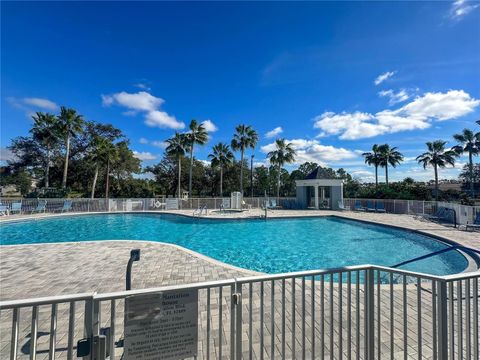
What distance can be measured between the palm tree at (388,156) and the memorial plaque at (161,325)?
1145 inches

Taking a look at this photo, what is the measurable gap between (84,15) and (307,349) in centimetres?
1201

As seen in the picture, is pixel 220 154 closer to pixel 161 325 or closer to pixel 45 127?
pixel 45 127

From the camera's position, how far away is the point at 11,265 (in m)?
5.07

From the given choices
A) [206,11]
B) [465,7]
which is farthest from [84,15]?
[465,7]

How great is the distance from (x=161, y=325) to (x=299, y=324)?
6.57 feet

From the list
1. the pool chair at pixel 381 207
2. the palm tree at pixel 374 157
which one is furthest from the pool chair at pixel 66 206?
the palm tree at pixel 374 157

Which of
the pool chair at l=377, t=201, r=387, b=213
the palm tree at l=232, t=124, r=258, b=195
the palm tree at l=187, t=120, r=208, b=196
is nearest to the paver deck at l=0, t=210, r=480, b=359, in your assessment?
the pool chair at l=377, t=201, r=387, b=213

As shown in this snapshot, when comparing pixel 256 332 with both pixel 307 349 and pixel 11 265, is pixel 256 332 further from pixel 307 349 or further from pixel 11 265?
pixel 11 265

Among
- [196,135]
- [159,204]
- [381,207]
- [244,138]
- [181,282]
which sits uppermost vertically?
[244,138]

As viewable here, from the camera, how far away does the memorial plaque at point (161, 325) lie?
1.38 m

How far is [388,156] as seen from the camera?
83.1 feet

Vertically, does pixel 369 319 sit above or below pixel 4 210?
above

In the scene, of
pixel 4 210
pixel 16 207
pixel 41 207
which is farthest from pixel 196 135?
pixel 4 210

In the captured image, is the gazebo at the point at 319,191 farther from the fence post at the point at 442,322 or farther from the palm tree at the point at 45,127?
the palm tree at the point at 45,127
